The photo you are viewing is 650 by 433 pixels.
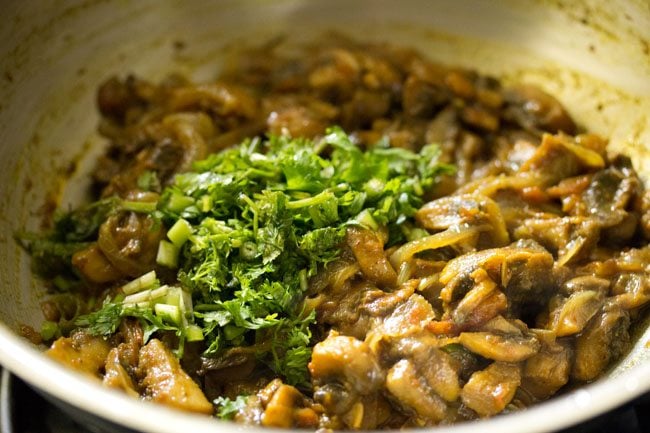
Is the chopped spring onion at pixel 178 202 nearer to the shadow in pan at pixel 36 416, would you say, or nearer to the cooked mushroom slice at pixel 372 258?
the cooked mushroom slice at pixel 372 258

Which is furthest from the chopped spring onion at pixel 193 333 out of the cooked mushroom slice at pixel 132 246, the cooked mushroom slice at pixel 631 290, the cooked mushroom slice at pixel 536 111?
the cooked mushroom slice at pixel 536 111

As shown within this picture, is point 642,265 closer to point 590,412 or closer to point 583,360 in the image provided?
point 583,360

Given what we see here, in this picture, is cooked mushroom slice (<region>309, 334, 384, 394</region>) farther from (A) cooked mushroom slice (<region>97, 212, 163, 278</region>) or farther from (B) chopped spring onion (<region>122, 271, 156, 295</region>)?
(A) cooked mushroom slice (<region>97, 212, 163, 278</region>)

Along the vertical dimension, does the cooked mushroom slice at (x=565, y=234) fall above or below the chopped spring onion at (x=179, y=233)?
below

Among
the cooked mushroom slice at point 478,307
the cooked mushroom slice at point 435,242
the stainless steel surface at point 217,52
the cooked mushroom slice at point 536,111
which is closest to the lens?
the cooked mushroom slice at point 478,307

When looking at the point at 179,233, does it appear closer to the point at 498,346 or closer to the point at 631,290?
the point at 498,346

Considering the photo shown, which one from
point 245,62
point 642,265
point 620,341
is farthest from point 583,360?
point 245,62

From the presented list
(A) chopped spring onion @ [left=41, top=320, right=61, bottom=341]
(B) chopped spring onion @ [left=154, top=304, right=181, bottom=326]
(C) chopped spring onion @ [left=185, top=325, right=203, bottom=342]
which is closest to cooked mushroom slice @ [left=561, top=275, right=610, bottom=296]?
(C) chopped spring onion @ [left=185, top=325, right=203, bottom=342]

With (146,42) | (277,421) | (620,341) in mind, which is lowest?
(620,341)
